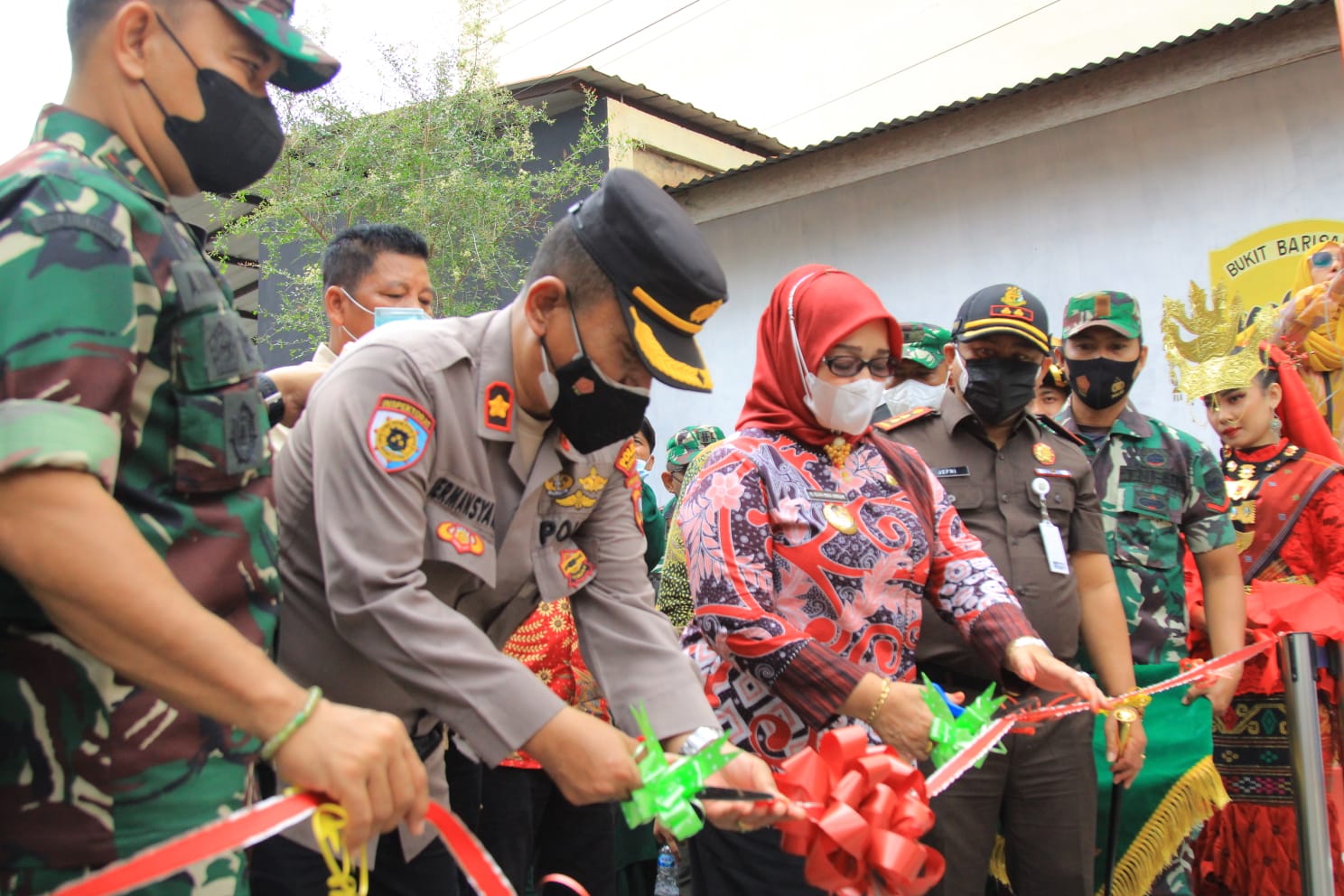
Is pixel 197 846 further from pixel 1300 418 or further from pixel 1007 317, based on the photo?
pixel 1300 418

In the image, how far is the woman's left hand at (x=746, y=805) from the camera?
1992 millimetres

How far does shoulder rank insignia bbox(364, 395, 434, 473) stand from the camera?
6.33 ft

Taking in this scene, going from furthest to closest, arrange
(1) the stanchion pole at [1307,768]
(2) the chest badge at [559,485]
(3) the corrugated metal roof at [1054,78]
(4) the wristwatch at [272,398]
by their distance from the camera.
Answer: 1. (3) the corrugated metal roof at [1054,78]
2. (1) the stanchion pole at [1307,768]
3. (4) the wristwatch at [272,398]
4. (2) the chest badge at [559,485]

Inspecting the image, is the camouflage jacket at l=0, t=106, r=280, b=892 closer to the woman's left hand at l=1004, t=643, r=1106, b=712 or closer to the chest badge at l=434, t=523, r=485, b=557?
the chest badge at l=434, t=523, r=485, b=557

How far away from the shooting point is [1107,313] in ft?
14.3

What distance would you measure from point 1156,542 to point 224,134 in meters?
3.57

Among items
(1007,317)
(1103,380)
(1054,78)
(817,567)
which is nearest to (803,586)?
(817,567)

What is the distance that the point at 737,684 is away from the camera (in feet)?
9.66

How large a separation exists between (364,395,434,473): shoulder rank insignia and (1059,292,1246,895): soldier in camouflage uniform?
289 centimetres

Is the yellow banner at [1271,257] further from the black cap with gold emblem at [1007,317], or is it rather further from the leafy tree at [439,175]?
the leafy tree at [439,175]

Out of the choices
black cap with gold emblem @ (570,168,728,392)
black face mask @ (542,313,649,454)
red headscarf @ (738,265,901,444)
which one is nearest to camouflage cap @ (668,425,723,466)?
red headscarf @ (738,265,901,444)

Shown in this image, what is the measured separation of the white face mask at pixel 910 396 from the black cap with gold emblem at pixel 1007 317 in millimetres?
1814

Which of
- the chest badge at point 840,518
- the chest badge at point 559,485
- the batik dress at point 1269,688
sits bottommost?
the batik dress at point 1269,688

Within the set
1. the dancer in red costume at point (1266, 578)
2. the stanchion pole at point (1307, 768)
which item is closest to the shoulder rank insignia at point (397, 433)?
the stanchion pole at point (1307, 768)
